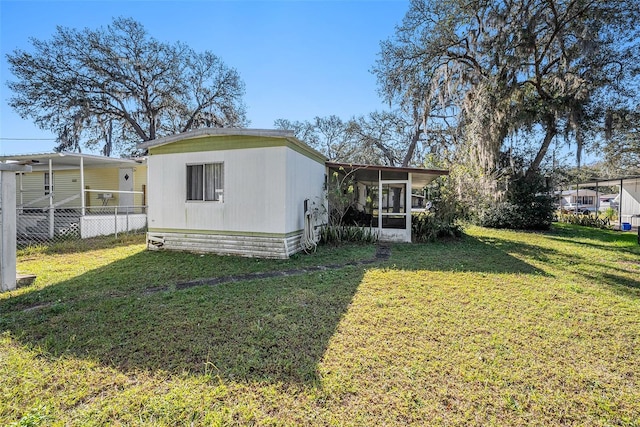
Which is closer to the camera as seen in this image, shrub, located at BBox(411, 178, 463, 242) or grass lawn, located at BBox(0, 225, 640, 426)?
grass lawn, located at BBox(0, 225, 640, 426)

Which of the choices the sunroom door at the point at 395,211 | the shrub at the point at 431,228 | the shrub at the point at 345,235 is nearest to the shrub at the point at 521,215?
the shrub at the point at 431,228

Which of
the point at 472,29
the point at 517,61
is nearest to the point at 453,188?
the point at 517,61

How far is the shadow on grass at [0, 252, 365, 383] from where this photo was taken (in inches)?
112

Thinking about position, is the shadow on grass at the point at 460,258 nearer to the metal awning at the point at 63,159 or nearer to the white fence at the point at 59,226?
the metal awning at the point at 63,159

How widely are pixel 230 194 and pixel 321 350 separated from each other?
211 inches

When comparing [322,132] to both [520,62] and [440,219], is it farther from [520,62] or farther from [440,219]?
[440,219]

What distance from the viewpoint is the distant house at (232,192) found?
725 centimetres

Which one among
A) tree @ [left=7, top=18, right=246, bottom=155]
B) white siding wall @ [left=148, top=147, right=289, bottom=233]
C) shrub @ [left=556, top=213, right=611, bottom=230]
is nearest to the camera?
white siding wall @ [left=148, top=147, right=289, bottom=233]

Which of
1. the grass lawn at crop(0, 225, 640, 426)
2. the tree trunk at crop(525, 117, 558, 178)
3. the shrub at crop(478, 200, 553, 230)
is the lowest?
the grass lawn at crop(0, 225, 640, 426)

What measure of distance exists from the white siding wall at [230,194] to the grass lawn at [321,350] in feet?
6.23

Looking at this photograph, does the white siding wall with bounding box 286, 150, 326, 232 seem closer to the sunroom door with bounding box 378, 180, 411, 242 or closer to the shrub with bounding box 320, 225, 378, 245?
the shrub with bounding box 320, 225, 378, 245

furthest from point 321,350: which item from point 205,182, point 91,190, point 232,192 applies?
point 91,190

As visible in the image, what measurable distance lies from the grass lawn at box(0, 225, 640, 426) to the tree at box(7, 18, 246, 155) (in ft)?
54.3

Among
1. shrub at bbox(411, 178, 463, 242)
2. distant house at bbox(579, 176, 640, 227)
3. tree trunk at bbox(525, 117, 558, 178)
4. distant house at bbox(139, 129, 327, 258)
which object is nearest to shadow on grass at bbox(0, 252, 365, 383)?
distant house at bbox(139, 129, 327, 258)
